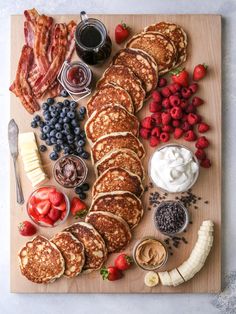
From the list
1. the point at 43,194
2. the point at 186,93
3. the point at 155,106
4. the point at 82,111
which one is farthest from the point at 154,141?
the point at 43,194

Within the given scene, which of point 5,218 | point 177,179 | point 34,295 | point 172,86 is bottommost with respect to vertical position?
point 34,295

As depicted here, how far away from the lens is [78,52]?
2467 millimetres

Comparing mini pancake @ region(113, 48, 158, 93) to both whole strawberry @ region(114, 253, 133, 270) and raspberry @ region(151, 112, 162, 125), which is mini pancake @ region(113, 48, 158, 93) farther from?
whole strawberry @ region(114, 253, 133, 270)

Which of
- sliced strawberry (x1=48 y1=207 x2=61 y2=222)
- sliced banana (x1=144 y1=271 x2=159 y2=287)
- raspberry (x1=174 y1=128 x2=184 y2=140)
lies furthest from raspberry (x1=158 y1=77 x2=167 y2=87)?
sliced banana (x1=144 y1=271 x2=159 y2=287)

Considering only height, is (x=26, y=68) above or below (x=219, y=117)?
above

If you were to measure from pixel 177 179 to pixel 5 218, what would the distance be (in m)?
0.87

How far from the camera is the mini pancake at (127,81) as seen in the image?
8.17 ft

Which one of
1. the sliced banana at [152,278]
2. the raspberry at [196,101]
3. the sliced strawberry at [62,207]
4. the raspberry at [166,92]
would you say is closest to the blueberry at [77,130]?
the sliced strawberry at [62,207]

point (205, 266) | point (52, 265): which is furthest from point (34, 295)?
point (205, 266)

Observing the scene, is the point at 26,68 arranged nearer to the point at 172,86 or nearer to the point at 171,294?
the point at 172,86

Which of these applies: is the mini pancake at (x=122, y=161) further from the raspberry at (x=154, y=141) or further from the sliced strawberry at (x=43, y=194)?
the sliced strawberry at (x=43, y=194)

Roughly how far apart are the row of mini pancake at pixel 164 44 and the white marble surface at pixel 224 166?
12 centimetres

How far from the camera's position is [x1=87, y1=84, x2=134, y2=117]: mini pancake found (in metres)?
2.49

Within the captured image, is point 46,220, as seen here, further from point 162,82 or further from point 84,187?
point 162,82
